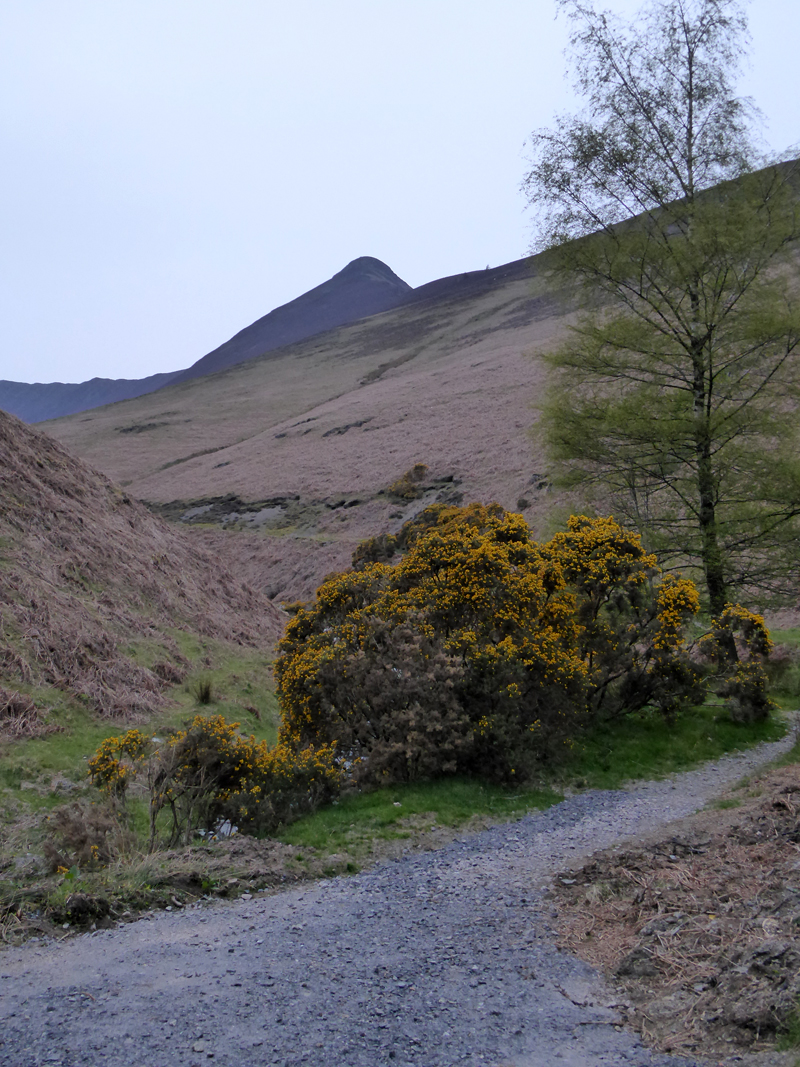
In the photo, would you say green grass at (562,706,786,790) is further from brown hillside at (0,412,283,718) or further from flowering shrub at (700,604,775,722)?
brown hillside at (0,412,283,718)

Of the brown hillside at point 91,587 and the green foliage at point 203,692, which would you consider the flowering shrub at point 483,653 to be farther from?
the brown hillside at point 91,587

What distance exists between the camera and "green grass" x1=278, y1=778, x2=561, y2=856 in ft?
28.6

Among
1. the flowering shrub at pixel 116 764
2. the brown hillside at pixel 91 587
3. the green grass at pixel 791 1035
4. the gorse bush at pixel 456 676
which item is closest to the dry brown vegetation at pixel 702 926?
the green grass at pixel 791 1035

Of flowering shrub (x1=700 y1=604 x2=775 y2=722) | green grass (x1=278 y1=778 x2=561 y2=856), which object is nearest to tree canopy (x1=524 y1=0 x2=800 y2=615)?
flowering shrub (x1=700 y1=604 x2=775 y2=722)

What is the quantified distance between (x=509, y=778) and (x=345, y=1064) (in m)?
6.46

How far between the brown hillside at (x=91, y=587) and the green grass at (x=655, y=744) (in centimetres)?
760

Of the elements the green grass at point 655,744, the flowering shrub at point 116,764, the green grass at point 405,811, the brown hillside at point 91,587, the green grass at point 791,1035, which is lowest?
the green grass at point 655,744

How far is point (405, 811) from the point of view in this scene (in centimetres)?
936

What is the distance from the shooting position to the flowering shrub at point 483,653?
10523 mm

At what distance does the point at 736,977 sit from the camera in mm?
4512

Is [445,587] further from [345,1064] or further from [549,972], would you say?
[345,1064]

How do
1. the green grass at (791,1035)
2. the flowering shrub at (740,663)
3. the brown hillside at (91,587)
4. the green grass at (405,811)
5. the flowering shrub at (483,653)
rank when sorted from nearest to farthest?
the green grass at (791,1035) → the green grass at (405,811) → the flowering shrub at (483,653) → the brown hillside at (91,587) → the flowering shrub at (740,663)

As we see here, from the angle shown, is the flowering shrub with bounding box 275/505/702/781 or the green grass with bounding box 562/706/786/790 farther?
the green grass with bounding box 562/706/786/790

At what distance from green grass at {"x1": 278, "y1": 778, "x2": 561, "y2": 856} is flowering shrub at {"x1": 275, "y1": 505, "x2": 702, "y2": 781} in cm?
31
